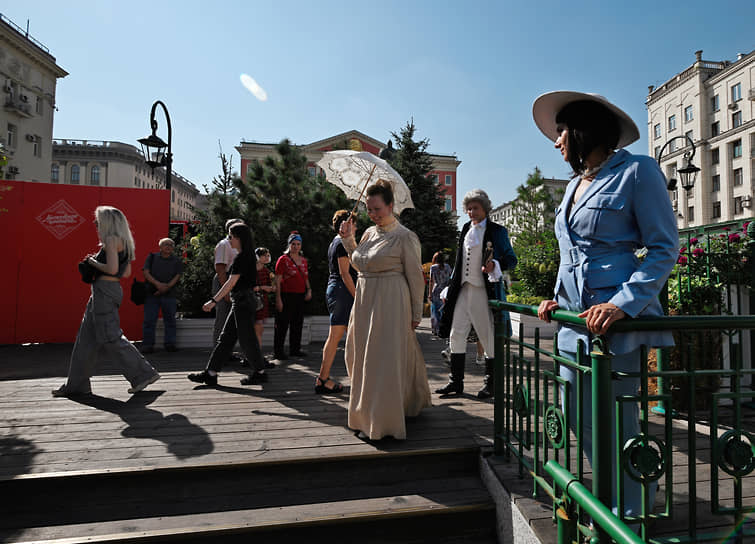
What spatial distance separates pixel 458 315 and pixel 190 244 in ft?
25.4

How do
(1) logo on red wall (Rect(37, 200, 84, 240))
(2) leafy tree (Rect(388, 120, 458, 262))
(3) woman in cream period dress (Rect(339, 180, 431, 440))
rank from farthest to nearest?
(2) leafy tree (Rect(388, 120, 458, 262)) → (1) logo on red wall (Rect(37, 200, 84, 240)) → (3) woman in cream period dress (Rect(339, 180, 431, 440))

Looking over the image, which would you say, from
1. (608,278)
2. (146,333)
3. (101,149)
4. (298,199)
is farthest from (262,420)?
(101,149)

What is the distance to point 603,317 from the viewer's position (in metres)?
1.50

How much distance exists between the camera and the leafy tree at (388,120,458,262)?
22156 millimetres

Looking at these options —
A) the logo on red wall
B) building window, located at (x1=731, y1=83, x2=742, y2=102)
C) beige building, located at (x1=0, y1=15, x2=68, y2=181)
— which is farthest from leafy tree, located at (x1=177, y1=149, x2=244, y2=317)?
building window, located at (x1=731, y1=83, x2=742, y2=102)

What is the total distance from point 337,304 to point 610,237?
3255mm

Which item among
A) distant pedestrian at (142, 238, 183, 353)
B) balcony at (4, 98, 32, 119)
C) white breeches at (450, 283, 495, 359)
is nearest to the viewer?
white breeches at (450, 283, 495, 359)

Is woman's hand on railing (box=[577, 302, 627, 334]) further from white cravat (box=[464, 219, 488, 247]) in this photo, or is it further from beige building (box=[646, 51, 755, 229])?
beige building (box=[646, 51, 755, 229])

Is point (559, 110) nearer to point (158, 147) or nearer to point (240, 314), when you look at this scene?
point (240, 314)

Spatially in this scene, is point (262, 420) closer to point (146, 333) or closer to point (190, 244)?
point (146, 333)

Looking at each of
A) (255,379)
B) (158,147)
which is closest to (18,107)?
(158,147)

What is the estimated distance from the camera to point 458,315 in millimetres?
4164

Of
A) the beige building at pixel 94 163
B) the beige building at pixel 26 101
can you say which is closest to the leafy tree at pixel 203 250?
the beige building at pixel 26 101

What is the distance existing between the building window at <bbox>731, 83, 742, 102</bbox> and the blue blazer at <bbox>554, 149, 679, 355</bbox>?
5454 cm
